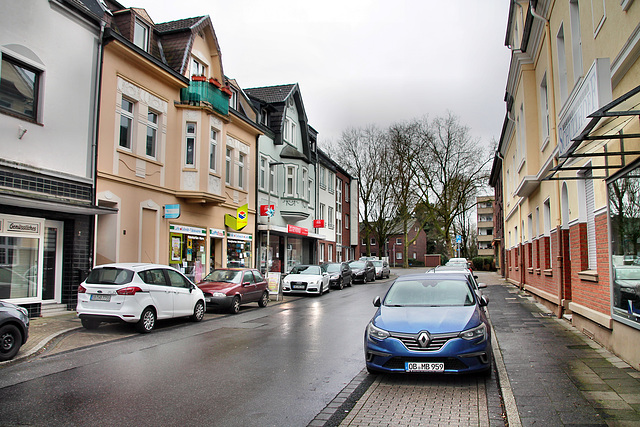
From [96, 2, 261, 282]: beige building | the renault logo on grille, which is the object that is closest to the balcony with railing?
[96, 2, 261, 282]: beige building

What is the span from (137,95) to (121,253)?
539 centimetres

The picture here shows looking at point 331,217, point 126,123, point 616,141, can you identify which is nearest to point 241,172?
point 126,123

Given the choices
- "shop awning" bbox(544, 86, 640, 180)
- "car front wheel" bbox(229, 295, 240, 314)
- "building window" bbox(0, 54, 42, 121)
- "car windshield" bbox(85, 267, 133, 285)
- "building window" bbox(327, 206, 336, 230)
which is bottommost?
"car front wheel" bbox(229, 295, 240, 314)

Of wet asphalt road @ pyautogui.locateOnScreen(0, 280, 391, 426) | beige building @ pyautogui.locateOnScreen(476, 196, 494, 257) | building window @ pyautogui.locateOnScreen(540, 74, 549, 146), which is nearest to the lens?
wet asphalt road @ pyautogui.locateOnScreen(0, 280, 391, 426)

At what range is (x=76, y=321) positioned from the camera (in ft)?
41.0

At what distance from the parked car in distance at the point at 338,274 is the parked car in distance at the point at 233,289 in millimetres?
9842

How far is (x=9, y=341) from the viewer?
8.37 meters

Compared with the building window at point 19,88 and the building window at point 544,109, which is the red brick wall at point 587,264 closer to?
the building window at point 544,109

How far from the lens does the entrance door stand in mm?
13562

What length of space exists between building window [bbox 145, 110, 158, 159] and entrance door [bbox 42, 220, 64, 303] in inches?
198

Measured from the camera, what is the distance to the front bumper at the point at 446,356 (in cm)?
663

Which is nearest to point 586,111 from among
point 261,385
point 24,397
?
point 261,385

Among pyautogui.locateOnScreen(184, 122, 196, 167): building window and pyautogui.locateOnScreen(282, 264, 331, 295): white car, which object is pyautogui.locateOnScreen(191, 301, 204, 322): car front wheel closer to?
pyautogui.locateOnScreen(184, 122, 196, 167): building window

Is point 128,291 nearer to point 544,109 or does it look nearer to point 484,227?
point 544,109
